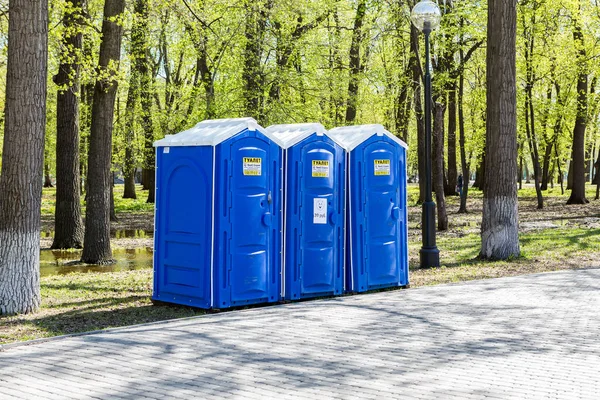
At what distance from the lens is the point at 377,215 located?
9.83 meters

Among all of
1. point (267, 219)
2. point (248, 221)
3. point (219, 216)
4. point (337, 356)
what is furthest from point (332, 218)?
point (337, 356)

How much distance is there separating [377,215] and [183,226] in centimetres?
263

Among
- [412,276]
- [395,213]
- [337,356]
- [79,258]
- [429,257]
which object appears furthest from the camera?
[79,258]

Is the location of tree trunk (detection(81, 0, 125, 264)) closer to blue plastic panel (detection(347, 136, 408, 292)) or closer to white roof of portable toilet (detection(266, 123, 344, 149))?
white roof of portable toilet (detection(266, 123, 344, 149))

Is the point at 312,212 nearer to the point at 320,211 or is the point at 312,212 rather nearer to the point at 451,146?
the point at 320,211

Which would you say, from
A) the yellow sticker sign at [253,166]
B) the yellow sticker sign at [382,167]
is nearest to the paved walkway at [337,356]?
the yellow sticker sign at [253,166]

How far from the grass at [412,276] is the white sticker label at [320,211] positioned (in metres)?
1.78

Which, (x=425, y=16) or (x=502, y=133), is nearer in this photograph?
(x=425, y=16)

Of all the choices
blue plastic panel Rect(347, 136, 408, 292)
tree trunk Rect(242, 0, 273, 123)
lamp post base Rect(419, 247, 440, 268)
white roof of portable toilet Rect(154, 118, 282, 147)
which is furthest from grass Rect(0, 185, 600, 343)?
tree trunk Rect(242, 0, 273, 123)

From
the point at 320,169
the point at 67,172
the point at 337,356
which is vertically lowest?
the point at 337,356

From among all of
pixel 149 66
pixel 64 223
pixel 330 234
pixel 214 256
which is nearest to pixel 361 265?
pixel 330 234

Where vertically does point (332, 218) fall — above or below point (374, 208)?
below

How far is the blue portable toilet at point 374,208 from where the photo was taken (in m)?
9.62

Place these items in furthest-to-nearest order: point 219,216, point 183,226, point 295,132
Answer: point 295,132 → point 183,226 → point 219,216
